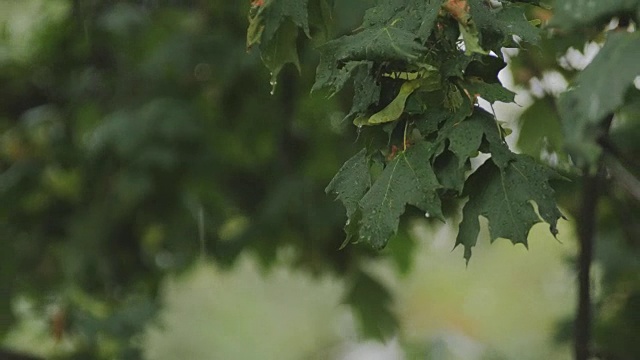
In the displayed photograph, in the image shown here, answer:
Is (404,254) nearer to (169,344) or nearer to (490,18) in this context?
(490,18)

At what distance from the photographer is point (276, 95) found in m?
2.45

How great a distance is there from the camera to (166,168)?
2383mm

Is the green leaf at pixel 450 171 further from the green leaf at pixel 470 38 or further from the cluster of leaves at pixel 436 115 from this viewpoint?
the green leaf at pixel 470 38

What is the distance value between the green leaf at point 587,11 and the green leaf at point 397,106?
17 cm


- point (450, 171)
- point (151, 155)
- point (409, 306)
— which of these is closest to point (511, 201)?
point (450, 171)

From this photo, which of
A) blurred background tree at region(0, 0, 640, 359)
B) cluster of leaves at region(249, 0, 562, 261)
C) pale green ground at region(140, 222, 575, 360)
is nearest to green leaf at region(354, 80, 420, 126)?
cluster of leaves at region(249, 0, 562, 261)

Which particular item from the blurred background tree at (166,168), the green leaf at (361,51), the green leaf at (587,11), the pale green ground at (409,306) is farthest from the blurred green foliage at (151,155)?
the pale green ground at (409,306)

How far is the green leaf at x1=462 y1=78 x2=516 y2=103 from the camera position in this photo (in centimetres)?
89

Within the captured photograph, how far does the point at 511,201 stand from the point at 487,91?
107mm

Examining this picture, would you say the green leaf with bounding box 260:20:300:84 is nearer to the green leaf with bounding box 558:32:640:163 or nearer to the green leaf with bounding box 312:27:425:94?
the green leaf with bounding box 312:27:425:94

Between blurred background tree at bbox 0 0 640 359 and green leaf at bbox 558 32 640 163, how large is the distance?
57.0 inches

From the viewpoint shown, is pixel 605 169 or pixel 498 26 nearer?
pixel 498 26

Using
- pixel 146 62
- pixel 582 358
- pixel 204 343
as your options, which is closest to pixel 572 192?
pixel 582 358

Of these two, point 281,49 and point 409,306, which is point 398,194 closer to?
point 281,49
